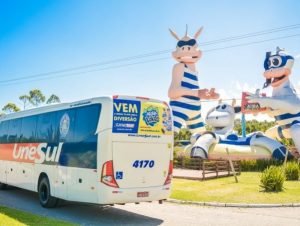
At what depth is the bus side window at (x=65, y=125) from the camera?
10820mm

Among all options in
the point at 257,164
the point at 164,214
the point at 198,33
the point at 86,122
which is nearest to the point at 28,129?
the point at 86,122

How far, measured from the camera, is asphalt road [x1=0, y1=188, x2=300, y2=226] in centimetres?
974

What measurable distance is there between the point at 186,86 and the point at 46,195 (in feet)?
64.2

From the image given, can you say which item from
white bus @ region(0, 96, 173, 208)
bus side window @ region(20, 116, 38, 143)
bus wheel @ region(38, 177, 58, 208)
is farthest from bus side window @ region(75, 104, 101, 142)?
bus side window @ region(20, 116, 38, 143)

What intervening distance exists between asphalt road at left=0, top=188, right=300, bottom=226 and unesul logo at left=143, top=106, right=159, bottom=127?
2.64 meters

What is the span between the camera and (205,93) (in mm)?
29656

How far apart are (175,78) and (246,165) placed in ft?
31.9

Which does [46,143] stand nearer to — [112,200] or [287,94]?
[112,200]

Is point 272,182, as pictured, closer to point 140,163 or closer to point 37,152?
Result: point 140,163

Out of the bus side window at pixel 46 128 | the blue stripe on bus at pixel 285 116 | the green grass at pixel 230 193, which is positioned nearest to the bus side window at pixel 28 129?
the bus side window at pixel 46 128

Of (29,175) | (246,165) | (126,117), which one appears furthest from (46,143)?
(246,165)

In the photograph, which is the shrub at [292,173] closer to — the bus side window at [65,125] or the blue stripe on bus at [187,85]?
the bus side window at [65,125]

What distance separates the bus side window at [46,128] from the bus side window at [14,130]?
1924mm

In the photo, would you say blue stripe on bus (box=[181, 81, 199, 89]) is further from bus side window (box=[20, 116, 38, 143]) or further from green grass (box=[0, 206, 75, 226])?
green grass (box=[0, 206, 75, 226])
